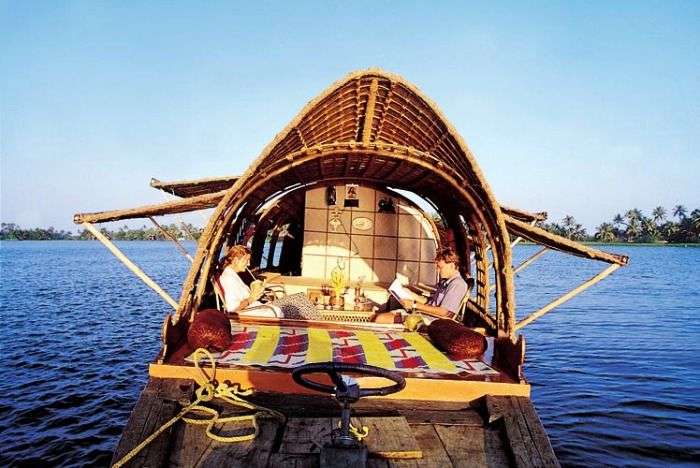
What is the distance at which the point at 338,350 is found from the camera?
16.6ft

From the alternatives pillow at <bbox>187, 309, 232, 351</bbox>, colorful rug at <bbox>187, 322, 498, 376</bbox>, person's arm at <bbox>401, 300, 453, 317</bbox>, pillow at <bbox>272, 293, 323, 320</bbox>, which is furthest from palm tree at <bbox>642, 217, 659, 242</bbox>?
pillow at <bbox>187, 309, 232, 351</bbox>

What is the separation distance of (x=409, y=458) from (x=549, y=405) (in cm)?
561

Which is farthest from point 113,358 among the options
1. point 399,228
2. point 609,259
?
point 609,259

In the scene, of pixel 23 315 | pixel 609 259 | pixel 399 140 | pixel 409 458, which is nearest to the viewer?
pixel 409 458

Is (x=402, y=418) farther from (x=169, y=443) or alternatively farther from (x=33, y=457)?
(x=33, y=457)

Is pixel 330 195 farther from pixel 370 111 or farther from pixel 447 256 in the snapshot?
pixel 447 256

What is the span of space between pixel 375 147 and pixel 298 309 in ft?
8.03

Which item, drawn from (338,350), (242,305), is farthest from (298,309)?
(338,350)

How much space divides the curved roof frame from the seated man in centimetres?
52

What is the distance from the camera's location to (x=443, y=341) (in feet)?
17.2

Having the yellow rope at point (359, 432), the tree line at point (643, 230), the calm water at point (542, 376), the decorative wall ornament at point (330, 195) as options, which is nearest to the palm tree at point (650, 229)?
the tree line at point (643, 230)

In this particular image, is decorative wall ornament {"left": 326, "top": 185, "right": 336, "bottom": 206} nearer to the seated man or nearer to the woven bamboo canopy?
the woven bamboo canopy

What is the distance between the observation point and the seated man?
6.55m

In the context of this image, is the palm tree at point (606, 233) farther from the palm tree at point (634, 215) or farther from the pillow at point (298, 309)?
the pillow at point (298, 309)
